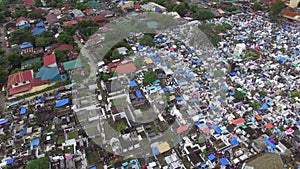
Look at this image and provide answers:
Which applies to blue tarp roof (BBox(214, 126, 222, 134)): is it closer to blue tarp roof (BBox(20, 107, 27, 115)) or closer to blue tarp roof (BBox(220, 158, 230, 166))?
blue tarp roof (BBox(220, 158, 230, 166))

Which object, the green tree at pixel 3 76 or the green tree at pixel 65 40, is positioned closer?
the green tree at pixel 3 76

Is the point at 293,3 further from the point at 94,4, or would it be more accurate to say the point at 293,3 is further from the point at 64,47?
the point at 64,47

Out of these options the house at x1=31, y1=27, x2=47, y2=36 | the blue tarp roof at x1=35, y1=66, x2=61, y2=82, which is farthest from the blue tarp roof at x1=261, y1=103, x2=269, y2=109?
the house at x1=31, y1=27, x2=47, y2=36

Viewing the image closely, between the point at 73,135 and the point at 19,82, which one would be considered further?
the point at 19,82

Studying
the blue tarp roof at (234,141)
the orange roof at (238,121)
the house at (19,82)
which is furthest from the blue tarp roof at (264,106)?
the house at (19,82)

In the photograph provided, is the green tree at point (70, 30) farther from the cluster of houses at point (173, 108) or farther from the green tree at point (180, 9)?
the green tree at point (180, 9)

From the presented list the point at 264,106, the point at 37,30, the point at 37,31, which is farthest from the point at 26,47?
the point at 264,106
